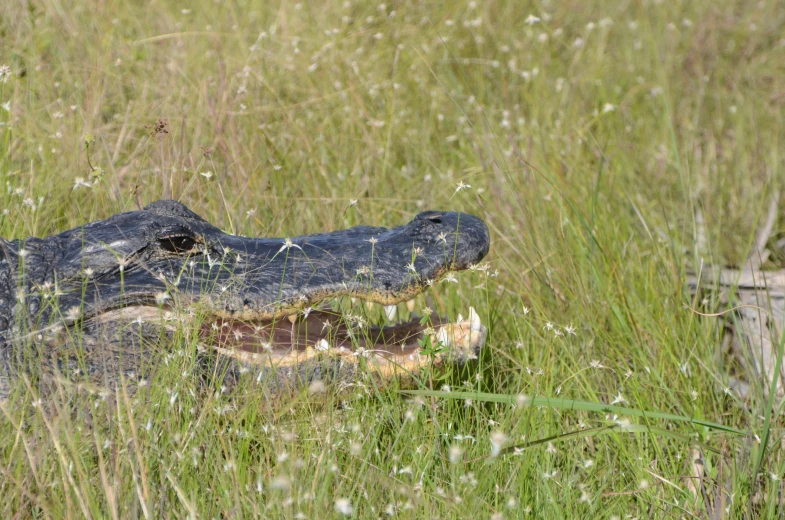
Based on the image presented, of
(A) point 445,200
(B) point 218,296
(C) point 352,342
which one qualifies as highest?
(B) point 218,296

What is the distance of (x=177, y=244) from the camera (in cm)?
327

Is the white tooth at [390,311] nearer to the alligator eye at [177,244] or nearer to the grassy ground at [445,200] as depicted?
the grassy ground at [445,200]

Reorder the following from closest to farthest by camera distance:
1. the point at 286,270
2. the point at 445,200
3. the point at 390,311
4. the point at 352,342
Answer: the point at 352,342 < the point at 286,270 < the point at 390,311 < the point at 445,200

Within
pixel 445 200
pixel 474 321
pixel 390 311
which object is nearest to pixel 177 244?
pixel 390 311

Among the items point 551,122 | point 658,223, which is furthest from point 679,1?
point 658,223

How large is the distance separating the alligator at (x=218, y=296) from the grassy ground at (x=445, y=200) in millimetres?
156

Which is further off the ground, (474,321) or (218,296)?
(218,296)

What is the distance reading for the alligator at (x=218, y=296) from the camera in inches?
117

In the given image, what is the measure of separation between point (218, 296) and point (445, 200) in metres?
2.13

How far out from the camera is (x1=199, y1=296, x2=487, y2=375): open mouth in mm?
2920

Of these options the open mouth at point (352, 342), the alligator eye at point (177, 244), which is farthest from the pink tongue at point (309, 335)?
the alligator eye at point (177, 244)

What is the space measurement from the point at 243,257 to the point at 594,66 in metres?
4.00

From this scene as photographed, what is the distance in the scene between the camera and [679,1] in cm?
737

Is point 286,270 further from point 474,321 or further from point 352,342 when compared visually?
point 474,321
